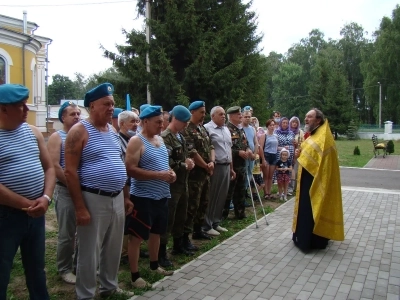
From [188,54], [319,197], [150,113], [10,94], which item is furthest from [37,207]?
[188,54]

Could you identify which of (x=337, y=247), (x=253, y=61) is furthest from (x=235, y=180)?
(x=253, y=61)

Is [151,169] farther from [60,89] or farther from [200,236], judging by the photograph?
[60,89]

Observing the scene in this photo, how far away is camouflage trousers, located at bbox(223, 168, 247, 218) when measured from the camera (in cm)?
642

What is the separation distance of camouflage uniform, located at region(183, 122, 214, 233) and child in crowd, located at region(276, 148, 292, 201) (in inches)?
125

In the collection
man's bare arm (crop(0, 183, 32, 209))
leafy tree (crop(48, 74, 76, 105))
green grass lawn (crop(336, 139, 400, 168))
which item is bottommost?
green grass lawn (crop(336, 139, 400, 168))

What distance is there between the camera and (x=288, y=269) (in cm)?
444

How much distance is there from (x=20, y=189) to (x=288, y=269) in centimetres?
314

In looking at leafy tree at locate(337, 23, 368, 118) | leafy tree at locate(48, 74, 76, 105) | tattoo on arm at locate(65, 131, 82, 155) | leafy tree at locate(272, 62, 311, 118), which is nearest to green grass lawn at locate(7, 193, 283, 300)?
tattoo on arm at locate(65, 131, 82, 155)

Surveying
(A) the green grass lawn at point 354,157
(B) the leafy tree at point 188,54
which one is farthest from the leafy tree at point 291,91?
(B) the leafy tree at point 188,54

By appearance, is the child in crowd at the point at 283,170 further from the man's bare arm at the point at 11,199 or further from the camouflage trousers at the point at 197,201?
the man's bare arm at the point at 11,199

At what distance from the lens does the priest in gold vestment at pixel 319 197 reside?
500cm

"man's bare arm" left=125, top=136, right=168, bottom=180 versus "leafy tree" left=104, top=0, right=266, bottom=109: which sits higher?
"leafy tree" left=104, top=0, right=266, bottom=109

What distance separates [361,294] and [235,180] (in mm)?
2998

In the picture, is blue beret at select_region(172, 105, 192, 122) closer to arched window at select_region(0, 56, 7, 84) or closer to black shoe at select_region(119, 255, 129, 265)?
black shoe at select_region(119, 255, 129, 265)
